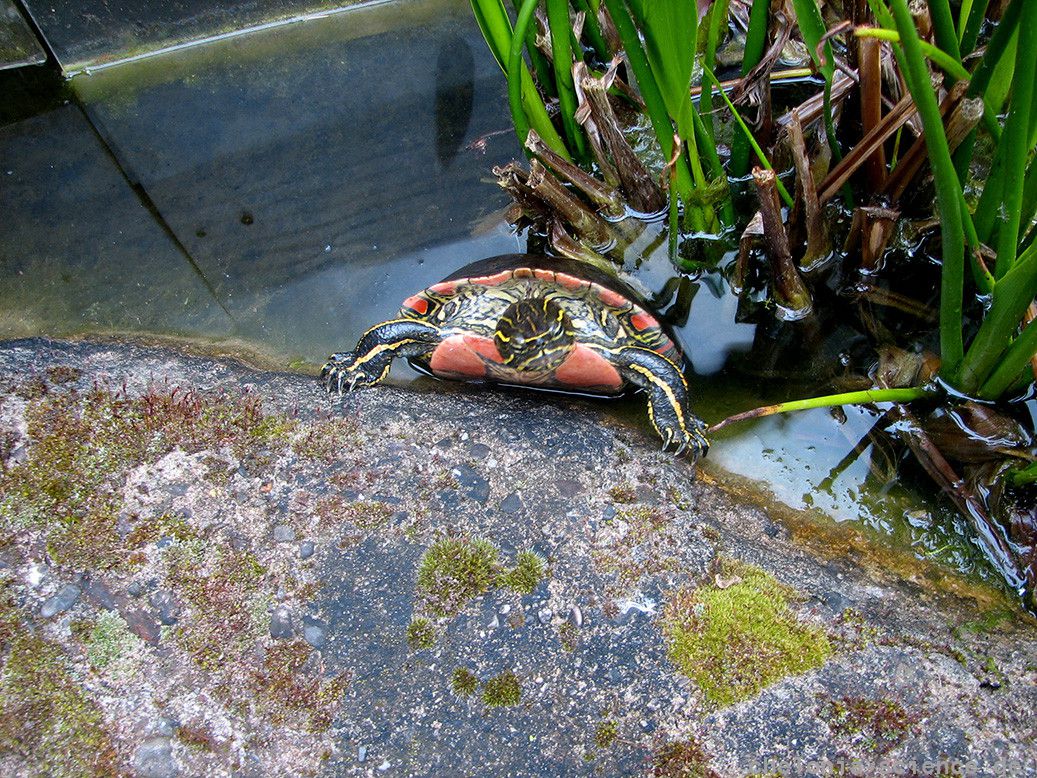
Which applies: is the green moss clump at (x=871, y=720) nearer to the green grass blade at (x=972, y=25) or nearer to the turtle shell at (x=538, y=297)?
the turtle shell at (x=538, y=297)

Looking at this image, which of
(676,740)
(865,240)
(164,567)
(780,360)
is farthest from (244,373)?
(865,240)

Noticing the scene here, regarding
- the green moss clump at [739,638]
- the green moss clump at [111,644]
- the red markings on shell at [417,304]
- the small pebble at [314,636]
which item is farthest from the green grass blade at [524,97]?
the green moss clump at [111,644]

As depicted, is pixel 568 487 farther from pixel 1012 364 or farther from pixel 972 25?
pixel 972 25

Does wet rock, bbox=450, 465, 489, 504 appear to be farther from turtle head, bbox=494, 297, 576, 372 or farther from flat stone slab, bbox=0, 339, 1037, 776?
turtle head, bbox=494, 297, 576, 372

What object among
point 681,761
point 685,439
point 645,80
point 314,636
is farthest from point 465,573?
point 645,80

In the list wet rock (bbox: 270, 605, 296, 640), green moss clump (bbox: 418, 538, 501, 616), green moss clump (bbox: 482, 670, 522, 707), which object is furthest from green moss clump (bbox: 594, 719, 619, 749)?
wet rock (bbox: 270, 605, 296, 640)
